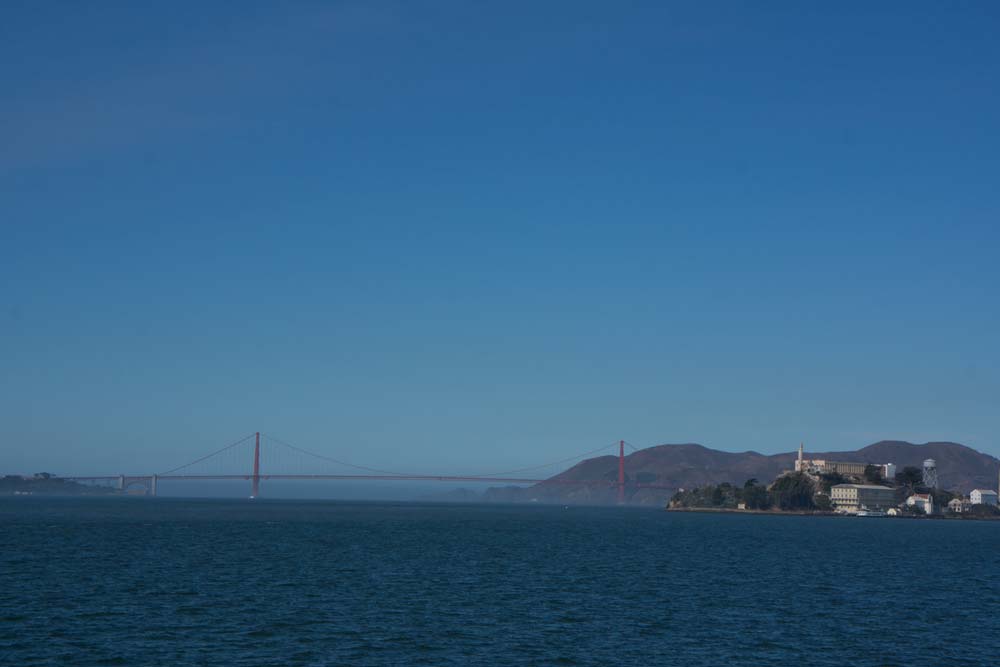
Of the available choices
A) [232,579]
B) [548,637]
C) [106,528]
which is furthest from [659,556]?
[106,528]

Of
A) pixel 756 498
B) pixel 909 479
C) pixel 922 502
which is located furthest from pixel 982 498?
pixel 756 498

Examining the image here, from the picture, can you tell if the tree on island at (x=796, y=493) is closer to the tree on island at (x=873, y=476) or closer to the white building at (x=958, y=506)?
the tree on island at (x=873, y=476)

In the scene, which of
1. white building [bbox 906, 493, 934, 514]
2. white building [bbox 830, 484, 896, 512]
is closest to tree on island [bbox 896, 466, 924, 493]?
white building [bbox 906, 493, 934, 514]

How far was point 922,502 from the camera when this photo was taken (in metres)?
176

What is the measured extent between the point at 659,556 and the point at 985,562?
22378mm

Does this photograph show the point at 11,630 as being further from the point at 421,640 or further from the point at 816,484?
the point at 816,484

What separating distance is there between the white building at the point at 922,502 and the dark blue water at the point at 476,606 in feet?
400

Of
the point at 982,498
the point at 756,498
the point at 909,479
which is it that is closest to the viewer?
the point at 756,498

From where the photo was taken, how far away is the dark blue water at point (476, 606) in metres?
26.2

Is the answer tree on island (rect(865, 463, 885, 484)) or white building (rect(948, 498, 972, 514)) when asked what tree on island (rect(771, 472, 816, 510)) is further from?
white building (rect(948, 498, 972, 514))

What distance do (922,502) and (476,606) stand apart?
163 m

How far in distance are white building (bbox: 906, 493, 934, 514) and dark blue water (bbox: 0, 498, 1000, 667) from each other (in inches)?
4794

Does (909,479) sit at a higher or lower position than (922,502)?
higher

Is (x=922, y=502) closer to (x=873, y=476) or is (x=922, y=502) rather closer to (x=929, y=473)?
(x=873, y=476)
